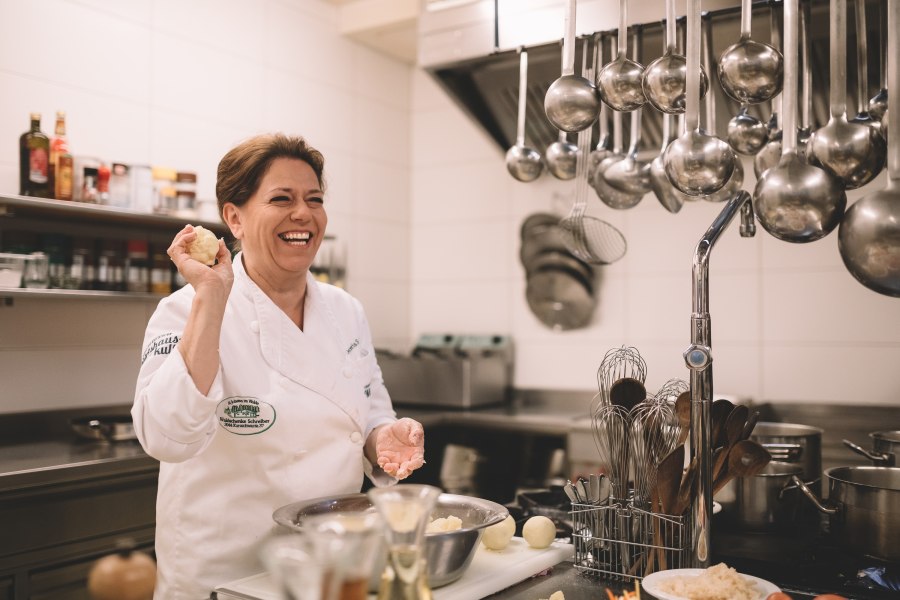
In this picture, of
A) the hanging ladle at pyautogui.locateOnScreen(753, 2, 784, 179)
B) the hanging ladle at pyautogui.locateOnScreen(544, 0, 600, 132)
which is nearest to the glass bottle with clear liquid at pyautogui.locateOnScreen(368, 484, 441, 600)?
the hanging ladle at pyautogui.locateOnScreen(544, 0, 600, 132)

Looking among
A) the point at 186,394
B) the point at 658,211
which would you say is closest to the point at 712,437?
the point at 186,394

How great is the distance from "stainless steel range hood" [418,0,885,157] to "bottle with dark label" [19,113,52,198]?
1370 millimetres

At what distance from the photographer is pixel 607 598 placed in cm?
119

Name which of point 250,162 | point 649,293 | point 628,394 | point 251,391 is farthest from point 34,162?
point 649,293

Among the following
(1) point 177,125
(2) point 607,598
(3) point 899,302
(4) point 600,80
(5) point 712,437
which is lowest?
(2) point 607,598

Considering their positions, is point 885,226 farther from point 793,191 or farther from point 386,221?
point 386,221

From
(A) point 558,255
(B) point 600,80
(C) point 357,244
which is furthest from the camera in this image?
(C) point 357,244

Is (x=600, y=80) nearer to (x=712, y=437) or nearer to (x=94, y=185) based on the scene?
(x=712, y=437)

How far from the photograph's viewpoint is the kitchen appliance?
3322 mm

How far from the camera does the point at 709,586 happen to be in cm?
106

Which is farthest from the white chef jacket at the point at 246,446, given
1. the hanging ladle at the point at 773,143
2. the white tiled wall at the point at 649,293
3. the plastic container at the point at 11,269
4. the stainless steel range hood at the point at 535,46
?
the white tiled wall at the point at 649,293

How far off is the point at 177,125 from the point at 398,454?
189cm

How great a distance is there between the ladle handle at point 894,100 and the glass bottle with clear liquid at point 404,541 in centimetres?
74

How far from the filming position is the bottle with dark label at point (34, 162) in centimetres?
229
